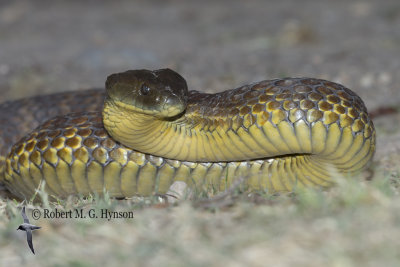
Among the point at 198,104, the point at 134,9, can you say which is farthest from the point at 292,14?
the point at 198,104

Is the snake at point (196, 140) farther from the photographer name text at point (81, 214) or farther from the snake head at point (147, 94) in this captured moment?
the photographer name text at point (81, 214)

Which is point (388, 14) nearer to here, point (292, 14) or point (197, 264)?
point (292, 14)

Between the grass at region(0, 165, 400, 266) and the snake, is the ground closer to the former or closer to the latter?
the grass at region(0, 165, 400, 266)

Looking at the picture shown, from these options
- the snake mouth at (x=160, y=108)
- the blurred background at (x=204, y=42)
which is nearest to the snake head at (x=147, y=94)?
the snake mouth at (x=160, y=108)

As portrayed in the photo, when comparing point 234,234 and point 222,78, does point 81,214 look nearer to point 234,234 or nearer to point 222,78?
point 234,234

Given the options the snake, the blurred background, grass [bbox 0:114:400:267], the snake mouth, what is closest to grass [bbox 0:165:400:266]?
grass [bbox 0:114:400:267]

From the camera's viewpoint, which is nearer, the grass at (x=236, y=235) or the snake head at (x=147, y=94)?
the grass at (x=236, y=235)

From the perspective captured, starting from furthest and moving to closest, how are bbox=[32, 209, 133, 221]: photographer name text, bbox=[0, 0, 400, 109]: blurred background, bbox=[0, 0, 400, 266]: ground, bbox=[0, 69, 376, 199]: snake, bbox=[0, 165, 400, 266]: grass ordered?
1. bbox=[0, 0, 400, 109]: blurred background
2. bbox=[0, 69, 376, 199]: snake
3. bbox=[32, 209, 133, 221]: photographer name text
4. bbox=[0, 0, 400, 266]: ground
5. bbox=[0, 165, 400, 266]: grass

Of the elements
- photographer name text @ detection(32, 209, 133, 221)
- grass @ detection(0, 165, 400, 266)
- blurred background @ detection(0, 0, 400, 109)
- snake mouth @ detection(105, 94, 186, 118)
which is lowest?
blurred background @ detection(0, 0, 400, 109)
